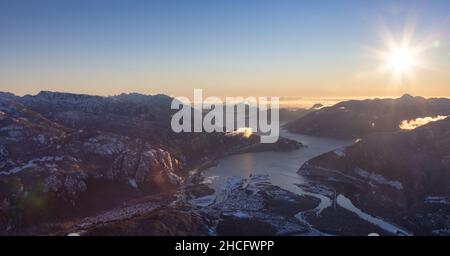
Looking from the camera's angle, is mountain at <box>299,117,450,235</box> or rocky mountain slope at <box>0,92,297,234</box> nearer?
mountain at <box>299,117,450,235</box>

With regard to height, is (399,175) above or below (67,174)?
above

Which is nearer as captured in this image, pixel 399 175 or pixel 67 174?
pixel 399 175

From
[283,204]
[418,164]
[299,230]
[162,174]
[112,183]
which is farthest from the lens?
[162,174]

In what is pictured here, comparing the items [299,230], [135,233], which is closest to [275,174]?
[299,230]

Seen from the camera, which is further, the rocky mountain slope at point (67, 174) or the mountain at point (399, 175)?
the rocky mountain slope at point (67, 174)

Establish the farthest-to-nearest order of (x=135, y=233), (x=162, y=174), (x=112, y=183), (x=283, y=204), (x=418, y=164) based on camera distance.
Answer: (x=162, y=174)
(x=112, y=183)
(x=418, y=164)
(x=283, y=204)
(x=135, y=233)
